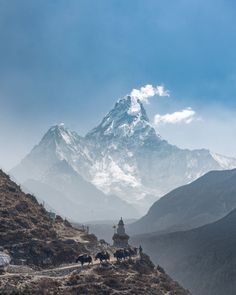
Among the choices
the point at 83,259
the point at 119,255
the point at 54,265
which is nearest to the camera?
the point at 83,259

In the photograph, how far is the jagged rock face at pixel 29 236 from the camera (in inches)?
4909

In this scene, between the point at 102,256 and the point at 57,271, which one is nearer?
the point at 57,271

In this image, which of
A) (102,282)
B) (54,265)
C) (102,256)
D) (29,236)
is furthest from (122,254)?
(29,236)

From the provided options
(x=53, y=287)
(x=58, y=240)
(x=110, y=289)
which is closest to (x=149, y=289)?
(x=110, y=289)

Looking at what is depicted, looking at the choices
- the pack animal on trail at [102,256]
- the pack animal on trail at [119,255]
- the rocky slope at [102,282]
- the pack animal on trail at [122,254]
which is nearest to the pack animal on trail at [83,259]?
the rocky slope at [102,282]

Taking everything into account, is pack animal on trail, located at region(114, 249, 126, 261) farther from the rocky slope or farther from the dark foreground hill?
the dark foreground hill

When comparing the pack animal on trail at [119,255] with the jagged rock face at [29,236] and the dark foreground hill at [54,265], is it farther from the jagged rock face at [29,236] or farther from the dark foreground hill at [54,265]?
the jagged rock face at [29,236]

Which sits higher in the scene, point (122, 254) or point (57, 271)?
point (122, 254)

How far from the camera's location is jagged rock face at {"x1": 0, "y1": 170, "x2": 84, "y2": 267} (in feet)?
409

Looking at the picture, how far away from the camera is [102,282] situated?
113 metres

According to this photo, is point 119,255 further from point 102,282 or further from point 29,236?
point 29,236

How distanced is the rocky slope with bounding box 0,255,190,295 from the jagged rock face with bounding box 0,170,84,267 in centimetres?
1299

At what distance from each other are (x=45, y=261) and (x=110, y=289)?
21.7 meters

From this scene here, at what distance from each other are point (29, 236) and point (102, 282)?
28316 mm
